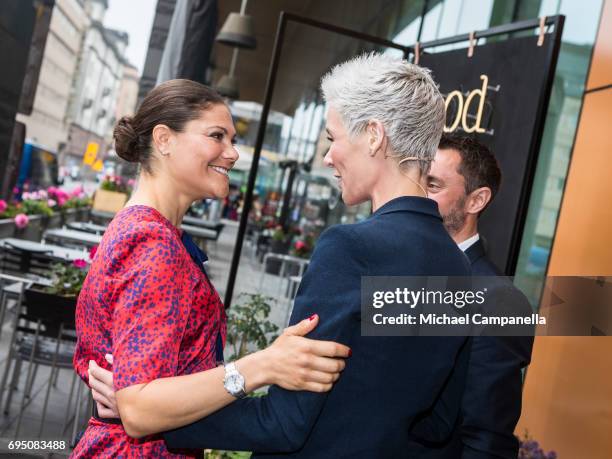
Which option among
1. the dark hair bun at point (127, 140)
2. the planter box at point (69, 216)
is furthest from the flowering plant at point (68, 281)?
the planter box at point (69, 216)

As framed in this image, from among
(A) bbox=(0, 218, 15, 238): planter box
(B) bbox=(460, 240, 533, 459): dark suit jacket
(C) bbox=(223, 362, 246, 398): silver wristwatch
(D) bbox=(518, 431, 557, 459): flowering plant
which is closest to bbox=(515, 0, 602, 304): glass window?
(D) bbox=(518, 431, 557, 459): flowering plant

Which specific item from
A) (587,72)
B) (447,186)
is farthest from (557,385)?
(447,186)

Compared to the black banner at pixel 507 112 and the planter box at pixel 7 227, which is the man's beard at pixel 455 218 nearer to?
the black banner at pixel 507 112

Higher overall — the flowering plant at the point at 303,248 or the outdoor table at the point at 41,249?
the flowering plant at the point at 303,248

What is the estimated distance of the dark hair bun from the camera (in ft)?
6.27

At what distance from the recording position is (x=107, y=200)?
9.96 m

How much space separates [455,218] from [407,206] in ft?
3.31

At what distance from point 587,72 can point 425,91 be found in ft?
12.1

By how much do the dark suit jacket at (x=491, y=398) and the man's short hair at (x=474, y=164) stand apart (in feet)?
1.94

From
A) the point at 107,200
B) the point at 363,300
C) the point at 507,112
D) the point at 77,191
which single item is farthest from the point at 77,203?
the point at 363,300

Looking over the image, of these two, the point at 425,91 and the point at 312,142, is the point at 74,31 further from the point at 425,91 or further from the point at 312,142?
the point at 425,91

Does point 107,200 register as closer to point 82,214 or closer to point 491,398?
point 82,214

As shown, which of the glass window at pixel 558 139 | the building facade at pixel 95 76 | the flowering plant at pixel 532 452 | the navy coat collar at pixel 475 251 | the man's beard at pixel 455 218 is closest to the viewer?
the navy coat collar at pixel 475 251

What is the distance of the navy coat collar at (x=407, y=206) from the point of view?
1358 millimetres
